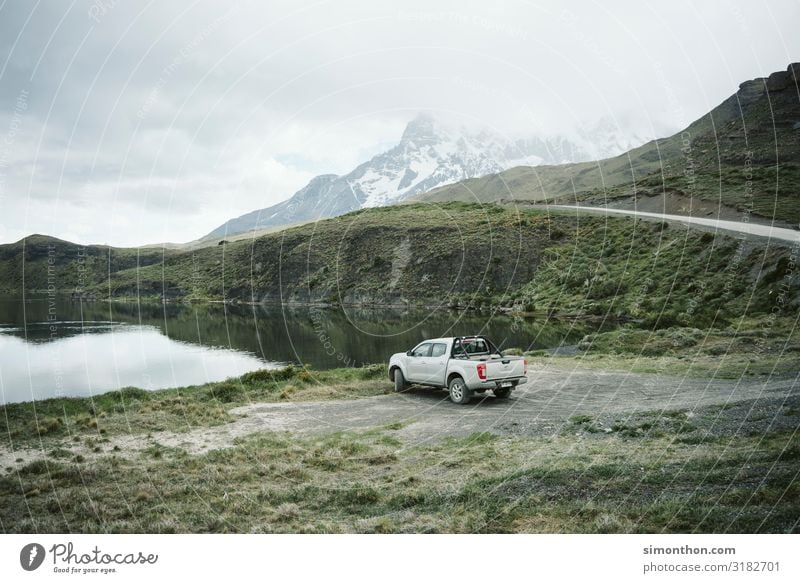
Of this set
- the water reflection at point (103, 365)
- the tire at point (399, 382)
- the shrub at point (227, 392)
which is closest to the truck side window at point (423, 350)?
the tire at point (399, 382)

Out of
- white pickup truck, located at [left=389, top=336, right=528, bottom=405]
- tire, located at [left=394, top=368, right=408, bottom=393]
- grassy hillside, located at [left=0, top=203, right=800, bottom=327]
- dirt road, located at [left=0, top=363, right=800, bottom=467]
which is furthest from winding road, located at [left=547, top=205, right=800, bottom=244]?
tire, located at [left=394, top=368, right=408, bottom=393]

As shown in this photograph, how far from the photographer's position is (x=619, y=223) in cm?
6431

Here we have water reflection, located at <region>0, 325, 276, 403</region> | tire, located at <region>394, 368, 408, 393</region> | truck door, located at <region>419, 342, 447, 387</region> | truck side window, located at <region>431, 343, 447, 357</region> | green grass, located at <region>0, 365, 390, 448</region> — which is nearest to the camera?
green grass, located at <region>0, 365, 390, 448</region>

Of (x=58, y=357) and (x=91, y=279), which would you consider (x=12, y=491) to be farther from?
(x=91, y=279)

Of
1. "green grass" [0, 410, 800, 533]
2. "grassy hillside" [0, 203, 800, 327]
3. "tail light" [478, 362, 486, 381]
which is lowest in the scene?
"green grass" [0, 410, 800, 533]

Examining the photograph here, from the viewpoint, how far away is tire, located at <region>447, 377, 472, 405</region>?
17531 mm

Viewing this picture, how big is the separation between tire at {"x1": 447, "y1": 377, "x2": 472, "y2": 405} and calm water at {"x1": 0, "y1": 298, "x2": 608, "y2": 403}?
17149 millimetres

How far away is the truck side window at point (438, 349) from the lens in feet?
61.9

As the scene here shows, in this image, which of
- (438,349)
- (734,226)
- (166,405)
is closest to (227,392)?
(166,405)

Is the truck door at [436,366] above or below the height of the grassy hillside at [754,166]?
below

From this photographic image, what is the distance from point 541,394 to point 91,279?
18492 cm

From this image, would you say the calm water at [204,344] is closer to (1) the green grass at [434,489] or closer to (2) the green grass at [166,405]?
(2) the green grass at [166,405]

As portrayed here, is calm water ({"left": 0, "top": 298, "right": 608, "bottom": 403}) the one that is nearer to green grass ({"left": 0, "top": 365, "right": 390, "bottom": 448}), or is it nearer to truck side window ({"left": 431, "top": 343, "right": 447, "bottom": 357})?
green grass ({"left": 0, "top": 365, "right": 390, "bottom": 448})
